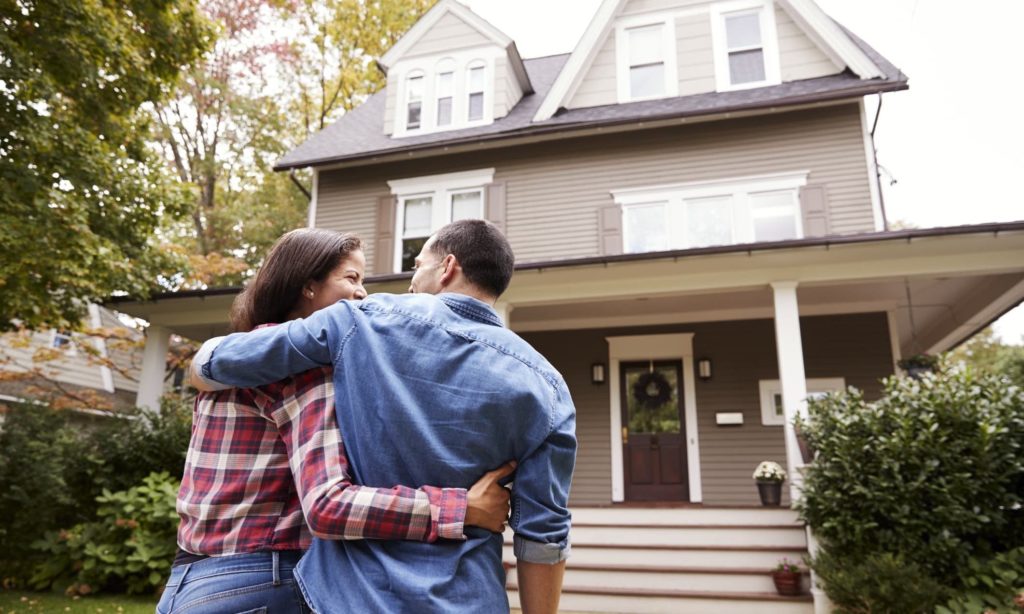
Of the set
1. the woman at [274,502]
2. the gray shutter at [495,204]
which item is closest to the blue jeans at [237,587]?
the woman at [274,502]

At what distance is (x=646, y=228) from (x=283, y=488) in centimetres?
922

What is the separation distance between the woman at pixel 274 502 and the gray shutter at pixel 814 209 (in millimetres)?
8987

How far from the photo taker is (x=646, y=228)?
10.1 m

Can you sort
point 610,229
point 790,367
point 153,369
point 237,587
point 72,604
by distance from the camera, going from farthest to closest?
point 610,229, point 153,369, point 790,367, point 72,604, point 237,587

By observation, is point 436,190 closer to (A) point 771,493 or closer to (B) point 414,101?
(B) point 414,101

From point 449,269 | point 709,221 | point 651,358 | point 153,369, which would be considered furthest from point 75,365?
point 449,269

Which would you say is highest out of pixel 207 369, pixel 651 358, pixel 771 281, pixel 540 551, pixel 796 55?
pixel 796 55

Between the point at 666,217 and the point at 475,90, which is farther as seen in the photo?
the point at 475,90

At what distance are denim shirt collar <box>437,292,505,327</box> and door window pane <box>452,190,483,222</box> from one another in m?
9.61

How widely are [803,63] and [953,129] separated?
4.61 metres

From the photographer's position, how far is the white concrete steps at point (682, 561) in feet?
20.0

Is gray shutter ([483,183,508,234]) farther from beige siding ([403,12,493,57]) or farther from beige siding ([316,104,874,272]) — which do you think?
beige siding ([403,12,493,57])

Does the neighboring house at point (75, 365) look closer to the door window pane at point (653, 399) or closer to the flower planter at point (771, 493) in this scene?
the door window pane at point (653, 399)

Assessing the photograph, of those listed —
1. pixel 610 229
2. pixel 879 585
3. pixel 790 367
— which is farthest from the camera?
pixel 610 229
